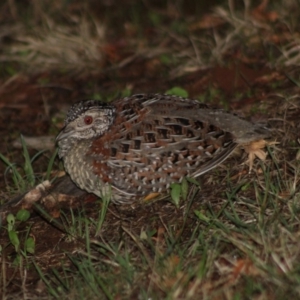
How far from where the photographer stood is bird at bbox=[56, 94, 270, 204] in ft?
22.3

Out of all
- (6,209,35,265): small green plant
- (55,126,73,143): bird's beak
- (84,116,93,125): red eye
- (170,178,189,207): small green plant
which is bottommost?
(170,178,189,207): small green plant

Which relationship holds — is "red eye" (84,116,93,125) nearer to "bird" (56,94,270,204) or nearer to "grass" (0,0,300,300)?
"bird" (56,94,270,204)

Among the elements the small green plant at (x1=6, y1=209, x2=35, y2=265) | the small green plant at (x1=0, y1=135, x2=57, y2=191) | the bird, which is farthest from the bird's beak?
the small green plant at (x1=6, y1=209, x2=35, y2=265)

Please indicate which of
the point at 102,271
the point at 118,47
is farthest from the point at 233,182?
the point at 118,47

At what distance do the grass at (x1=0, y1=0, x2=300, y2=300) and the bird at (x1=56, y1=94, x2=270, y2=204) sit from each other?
0.16 metres

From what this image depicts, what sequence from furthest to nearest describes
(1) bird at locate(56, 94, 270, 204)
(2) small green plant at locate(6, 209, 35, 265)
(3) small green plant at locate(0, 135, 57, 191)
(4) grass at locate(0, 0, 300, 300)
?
(3) small green plant at locate(0, 135, 57, 191)
(1) bird at locate(56, 94, 270, 204)
(2) small green plant at locate(6, 209, 35, 265)
(4) grass at locate(0, 0, 300, 300)

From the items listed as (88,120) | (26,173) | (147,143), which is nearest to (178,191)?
(147,143)

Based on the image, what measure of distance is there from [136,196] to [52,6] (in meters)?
5.24

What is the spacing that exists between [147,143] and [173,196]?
477 millimetres

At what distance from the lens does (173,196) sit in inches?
264

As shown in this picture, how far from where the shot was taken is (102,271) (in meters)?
5.82

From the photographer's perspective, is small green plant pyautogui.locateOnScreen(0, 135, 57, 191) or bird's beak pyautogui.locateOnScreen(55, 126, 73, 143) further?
small green plant pyautogui.locateOnScreen(0, 135, 57, 191)

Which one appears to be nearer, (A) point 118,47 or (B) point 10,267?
(B) point 10,267

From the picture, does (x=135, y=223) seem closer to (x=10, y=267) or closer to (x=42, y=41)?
(x=10, y=267)
